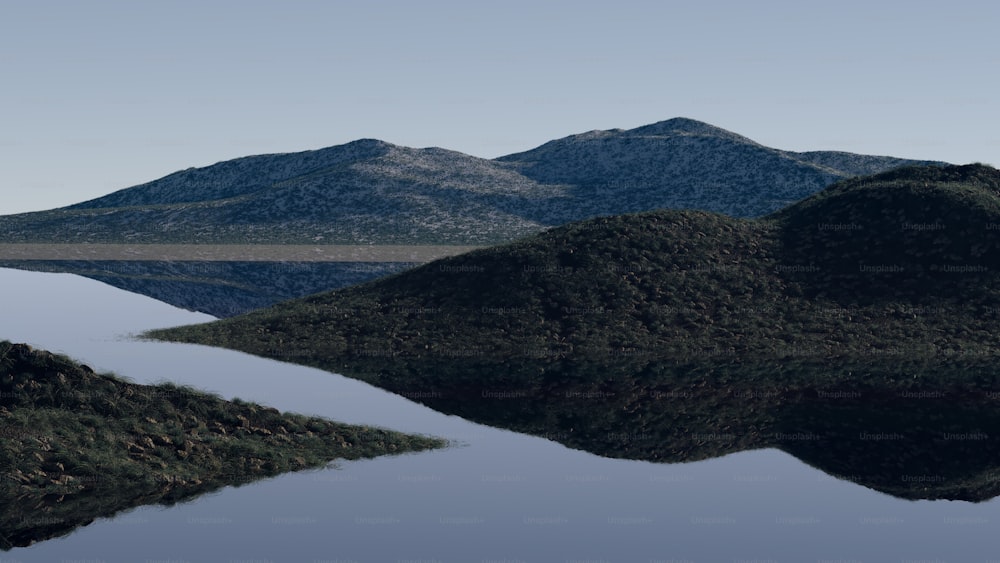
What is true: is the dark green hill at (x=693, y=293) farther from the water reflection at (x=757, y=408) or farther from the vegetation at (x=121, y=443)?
the vegetation at (x=121, y=443)

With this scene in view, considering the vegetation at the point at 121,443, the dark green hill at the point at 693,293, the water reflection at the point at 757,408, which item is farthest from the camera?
the dark green hill at the point at 693,293

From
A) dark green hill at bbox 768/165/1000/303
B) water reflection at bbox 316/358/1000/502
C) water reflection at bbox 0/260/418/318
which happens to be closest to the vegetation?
water reflection at bbox 316/358/1000/502

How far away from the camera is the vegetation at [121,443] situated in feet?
96.6

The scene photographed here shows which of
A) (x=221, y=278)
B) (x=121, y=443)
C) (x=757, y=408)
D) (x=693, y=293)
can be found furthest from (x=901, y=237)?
(x=221, y=278)

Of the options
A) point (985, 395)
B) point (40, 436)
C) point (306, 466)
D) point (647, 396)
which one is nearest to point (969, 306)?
point (985, 395)

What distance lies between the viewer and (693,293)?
252 feet

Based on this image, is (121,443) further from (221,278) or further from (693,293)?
(221,278)

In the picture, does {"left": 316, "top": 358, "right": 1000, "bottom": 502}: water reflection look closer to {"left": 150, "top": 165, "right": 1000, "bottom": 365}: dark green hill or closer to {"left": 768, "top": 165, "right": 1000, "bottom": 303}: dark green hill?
{"left": 150, "top": 165, "right": 1000, "bottom": 365}: dark green hill

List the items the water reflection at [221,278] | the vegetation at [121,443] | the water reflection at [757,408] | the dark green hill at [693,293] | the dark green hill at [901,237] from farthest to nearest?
the water reflection at [221,278] → the dark green hill at [901,237] → the dark green hill at [693,293] → the water reflection at [757,408] → the vegetation at [121,443]

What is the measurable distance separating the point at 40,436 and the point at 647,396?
27.1 meters

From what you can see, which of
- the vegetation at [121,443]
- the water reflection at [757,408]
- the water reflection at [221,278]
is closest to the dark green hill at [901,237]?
the water reflection at [757,408]

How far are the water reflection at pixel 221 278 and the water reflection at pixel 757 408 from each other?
142 ft

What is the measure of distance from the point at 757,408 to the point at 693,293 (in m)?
30.4

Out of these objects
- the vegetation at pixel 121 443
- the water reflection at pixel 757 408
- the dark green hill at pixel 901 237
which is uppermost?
the dark green hill at pixel 901 237
